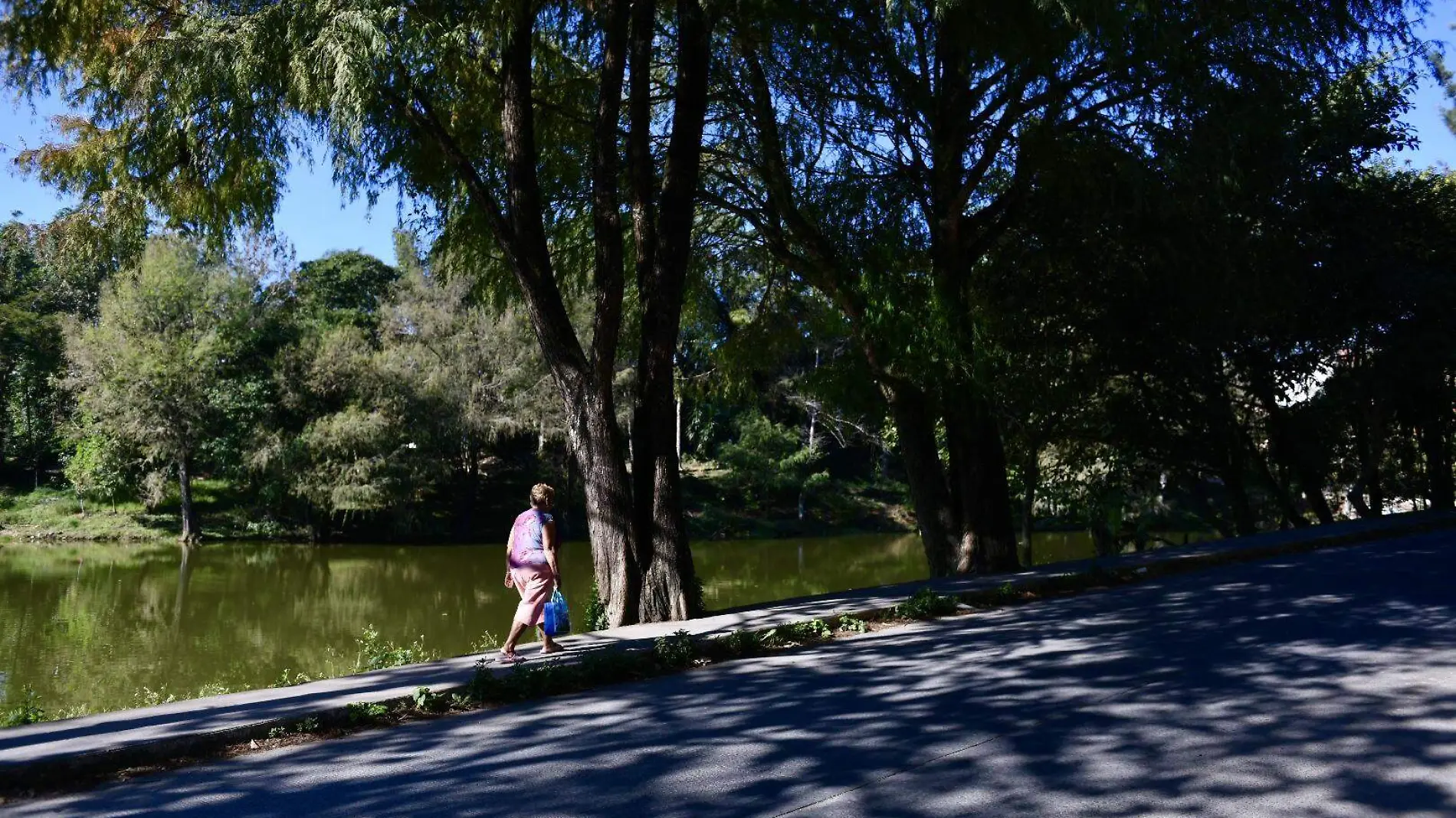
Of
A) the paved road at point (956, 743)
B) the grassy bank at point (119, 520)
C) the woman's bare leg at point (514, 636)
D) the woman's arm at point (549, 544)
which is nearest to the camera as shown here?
the paved road at point (956, 743)

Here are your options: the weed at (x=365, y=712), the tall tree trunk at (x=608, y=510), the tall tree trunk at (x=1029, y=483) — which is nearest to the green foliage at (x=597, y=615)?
the tall tree trunk at (x=608, y=510)

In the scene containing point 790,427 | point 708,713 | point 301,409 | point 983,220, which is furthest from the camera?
point 790,427

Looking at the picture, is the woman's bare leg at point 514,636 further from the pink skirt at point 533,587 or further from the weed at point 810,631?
the weed at point 810,631

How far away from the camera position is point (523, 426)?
44.2m

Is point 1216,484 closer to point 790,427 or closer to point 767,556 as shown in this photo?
point 767,556

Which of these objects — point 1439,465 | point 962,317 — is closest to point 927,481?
point 962,317

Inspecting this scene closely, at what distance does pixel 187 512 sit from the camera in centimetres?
4175

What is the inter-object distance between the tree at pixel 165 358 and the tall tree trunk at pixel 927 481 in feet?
106

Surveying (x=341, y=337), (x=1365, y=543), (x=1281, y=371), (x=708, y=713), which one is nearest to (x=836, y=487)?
(x=341, y=337)

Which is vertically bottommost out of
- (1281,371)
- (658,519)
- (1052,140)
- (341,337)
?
(658,519)

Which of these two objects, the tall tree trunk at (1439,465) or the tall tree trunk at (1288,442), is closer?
the tall tree trunk at (1288,442)

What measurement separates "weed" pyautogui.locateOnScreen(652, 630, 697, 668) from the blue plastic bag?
973 mm

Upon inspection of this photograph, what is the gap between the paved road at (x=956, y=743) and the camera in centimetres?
550

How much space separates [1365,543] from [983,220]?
8.12 meters
